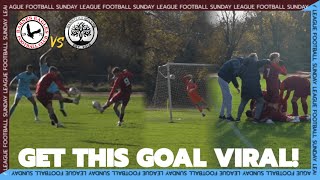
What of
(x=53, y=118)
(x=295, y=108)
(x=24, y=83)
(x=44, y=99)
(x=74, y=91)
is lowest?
(x=53, y=118)

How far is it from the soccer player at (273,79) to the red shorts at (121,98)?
1.70 metres


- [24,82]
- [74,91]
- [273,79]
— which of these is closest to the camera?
[24,82]

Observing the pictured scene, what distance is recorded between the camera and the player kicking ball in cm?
980

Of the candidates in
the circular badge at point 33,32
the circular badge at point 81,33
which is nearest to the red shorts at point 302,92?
the circular badge at point 81,33

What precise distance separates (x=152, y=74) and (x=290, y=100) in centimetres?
173

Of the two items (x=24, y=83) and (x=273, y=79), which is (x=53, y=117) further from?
(x=273, y=79)

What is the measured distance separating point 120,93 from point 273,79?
1.87 meters

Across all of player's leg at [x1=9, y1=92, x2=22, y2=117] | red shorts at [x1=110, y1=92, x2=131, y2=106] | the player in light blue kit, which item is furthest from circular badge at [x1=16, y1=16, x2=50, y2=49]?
red shorts at [x1=110, y1=92, x2=131, y2=106]

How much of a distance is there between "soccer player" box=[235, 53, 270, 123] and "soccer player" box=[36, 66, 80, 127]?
200cm

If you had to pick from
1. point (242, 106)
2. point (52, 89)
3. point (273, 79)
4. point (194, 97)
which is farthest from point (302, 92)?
point (52, 89)

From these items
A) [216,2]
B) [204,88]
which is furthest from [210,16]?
[204,88]

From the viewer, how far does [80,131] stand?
9.96 m

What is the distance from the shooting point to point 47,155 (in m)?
9.75

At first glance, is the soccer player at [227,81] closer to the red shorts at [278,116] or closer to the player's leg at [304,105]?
the red shorts at [278,116]
